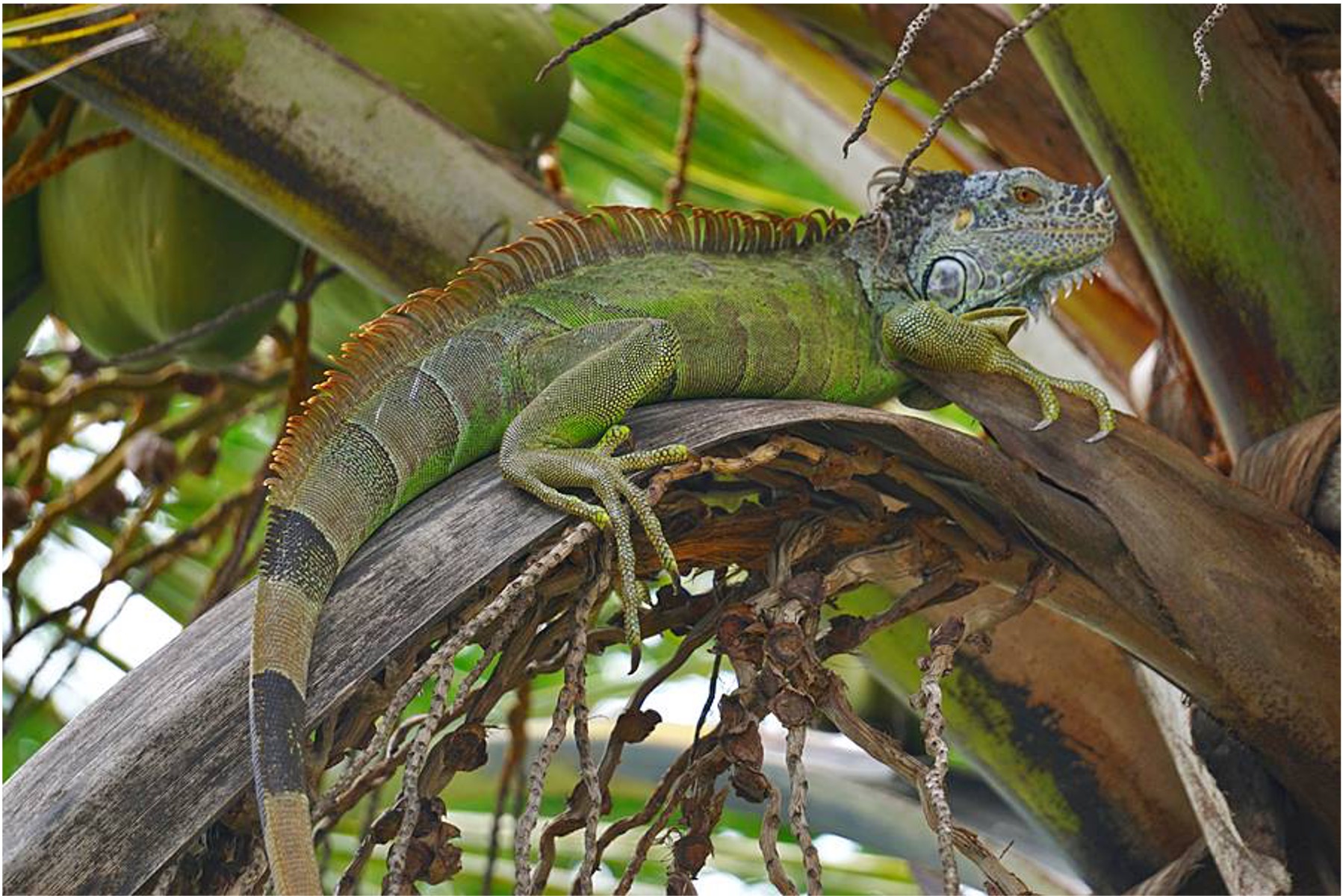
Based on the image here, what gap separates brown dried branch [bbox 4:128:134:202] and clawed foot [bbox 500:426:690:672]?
0.96 metres

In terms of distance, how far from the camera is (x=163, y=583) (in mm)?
3223

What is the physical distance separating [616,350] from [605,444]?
6.2 inches

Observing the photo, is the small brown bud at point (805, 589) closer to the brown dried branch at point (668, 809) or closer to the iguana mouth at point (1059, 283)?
the brown dried branch at point (668, 809)

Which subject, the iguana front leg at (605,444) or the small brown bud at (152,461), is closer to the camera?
the iguana front leg at (605,444)

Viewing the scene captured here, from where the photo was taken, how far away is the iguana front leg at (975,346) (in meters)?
1.83

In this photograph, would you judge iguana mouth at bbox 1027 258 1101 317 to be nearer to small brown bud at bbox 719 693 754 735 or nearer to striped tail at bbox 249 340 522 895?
striped tail at bbox 249 340 522 895

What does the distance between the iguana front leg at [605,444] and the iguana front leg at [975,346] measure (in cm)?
37

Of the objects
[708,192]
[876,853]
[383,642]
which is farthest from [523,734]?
[708,192]

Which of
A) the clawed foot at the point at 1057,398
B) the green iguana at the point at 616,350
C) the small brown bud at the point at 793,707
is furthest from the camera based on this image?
the clawed foot at the point at 1057,398

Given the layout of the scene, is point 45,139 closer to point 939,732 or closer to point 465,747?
point 465,747

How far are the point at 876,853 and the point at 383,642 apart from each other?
146 centimetres

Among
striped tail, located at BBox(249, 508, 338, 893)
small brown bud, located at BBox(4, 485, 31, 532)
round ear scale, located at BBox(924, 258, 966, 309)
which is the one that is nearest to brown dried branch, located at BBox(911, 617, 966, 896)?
striped tail, located at BBox(249, 508, 338, 893)

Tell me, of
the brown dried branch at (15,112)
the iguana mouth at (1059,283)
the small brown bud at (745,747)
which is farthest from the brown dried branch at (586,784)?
the brown dried branch at (15,112)

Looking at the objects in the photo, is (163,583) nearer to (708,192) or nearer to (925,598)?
(708,192)
